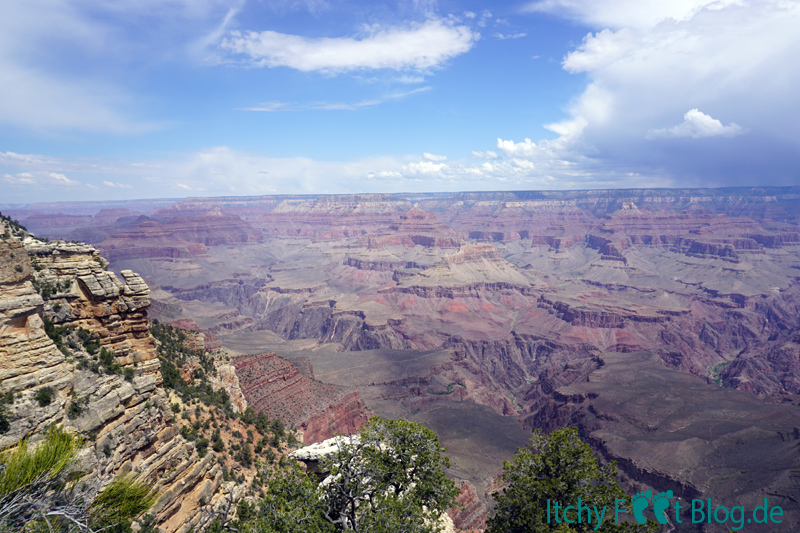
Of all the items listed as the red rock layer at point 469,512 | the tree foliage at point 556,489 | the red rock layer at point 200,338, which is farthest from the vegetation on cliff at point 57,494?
the red rock layer at point 469,512

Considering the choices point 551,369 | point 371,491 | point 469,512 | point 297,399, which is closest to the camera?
point 371,491

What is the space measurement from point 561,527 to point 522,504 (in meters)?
2.33

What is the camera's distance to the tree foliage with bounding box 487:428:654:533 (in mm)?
16734

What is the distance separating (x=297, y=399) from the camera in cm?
5847

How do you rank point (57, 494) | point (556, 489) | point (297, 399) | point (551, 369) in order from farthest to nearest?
1. point (551, 369)
2. point (297, 399)
3. point (556, 489)
4. point (57, 494)

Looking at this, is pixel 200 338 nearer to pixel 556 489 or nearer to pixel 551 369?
pixel 556 489

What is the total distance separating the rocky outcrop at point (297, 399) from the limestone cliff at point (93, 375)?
3506 centimetres

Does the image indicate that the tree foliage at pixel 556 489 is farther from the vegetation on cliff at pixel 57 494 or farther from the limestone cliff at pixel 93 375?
the vegetation on cliff at pixel 57 494

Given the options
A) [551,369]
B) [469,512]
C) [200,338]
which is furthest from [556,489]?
[551,369]

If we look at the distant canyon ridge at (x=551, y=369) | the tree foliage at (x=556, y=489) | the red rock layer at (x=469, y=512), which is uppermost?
the tree foliage at (x=556, y=489)

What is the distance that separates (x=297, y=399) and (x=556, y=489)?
47208 millimetres

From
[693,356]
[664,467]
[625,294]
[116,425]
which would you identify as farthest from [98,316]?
[625,294]

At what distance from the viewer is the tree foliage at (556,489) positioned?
16.7 meters

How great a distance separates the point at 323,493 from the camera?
16.2 metres
